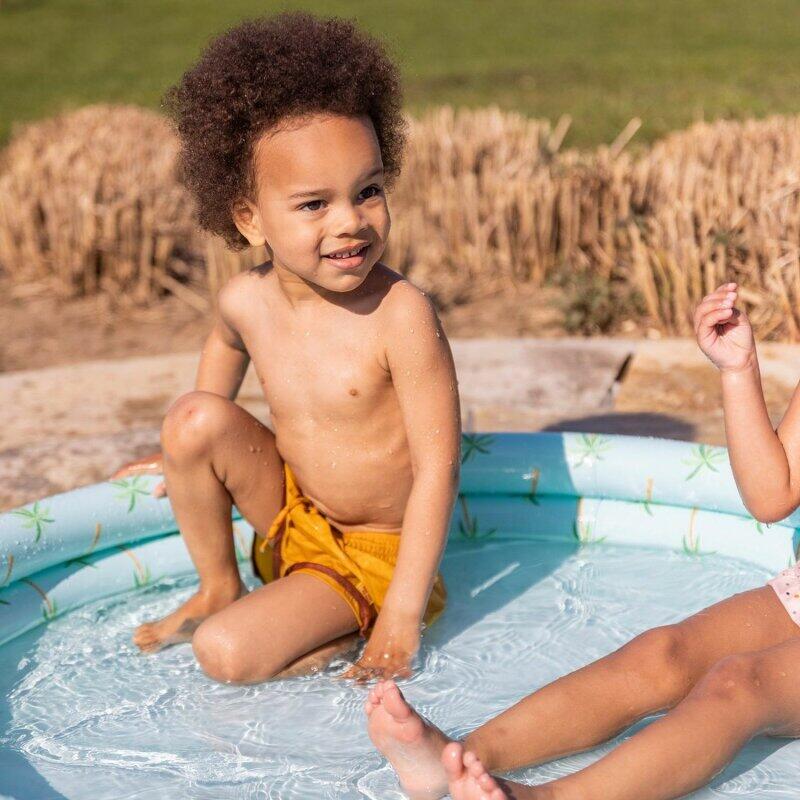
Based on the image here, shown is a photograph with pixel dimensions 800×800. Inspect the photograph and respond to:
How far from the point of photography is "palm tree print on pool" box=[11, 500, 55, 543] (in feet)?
9.90

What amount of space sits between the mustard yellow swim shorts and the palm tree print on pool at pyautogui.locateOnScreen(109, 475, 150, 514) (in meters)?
0.37

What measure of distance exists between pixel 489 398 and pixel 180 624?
1.51m

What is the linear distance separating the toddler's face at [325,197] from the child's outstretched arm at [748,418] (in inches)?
25.9

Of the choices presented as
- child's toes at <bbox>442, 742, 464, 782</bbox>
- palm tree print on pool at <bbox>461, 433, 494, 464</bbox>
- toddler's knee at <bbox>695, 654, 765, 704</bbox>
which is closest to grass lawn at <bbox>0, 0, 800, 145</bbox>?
palm tree print on pool at <bbox>461, 433, 494, 464</bbox>

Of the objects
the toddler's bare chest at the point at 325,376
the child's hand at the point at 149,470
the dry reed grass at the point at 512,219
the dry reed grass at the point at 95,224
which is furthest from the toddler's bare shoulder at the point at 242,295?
the dry reed grass at the point at 95,224

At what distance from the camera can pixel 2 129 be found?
10.4 m

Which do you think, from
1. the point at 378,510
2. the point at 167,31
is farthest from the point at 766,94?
the point at 167,31

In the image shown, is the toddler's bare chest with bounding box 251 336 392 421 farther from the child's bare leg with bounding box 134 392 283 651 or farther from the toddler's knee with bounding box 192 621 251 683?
the toddler's knee with bounding box 192 621 251 683

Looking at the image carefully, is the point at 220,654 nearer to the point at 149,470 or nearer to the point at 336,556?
the point at 336,556

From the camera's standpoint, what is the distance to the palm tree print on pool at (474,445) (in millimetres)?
3307

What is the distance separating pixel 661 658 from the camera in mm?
2291

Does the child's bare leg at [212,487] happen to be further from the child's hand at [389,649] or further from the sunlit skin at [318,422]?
the child's hand at [389,649]

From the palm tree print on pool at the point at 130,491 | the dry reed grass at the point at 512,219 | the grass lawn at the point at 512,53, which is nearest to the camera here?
the palm tree print on pool at the point at 130,491

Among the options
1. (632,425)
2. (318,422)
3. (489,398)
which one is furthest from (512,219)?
(318,422)
